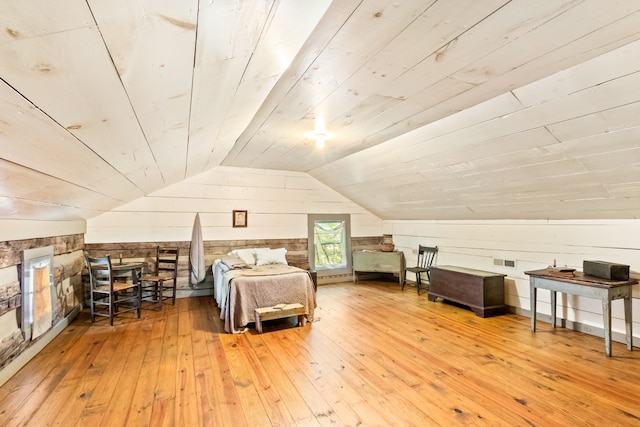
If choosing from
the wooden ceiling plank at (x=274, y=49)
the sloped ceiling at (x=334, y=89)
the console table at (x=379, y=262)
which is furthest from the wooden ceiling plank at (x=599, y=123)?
the console table at (x=379, y=262)

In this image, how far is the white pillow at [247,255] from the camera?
5094 millimetres

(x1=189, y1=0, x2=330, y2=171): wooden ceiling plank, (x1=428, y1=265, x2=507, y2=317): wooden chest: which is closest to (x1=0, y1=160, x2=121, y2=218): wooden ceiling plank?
(x1=189, y1=0, x2=330, y2=171): wooden ceiling plank

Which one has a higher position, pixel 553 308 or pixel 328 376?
pixel 553 308

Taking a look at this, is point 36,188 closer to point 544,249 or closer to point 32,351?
point 32,351

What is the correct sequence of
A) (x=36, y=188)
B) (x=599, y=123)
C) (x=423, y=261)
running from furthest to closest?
(x=423, y=261)
(x=599, y=123)
(x=36, y=188)

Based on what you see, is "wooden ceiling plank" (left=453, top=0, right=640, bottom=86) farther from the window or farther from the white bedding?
the window

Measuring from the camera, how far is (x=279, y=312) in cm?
376

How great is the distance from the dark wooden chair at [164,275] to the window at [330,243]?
2.40m

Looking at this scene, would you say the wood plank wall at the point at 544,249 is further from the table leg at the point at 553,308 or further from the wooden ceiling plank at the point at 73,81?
the wooden ceiling plank at the point at 73,81

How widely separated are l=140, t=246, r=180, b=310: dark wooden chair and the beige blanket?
125 cm

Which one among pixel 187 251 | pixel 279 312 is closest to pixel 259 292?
pixel 279 312

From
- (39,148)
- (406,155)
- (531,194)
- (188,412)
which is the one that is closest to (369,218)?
(406,155)

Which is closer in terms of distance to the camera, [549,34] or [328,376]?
[549,34]

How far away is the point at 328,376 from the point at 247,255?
9.52 feet
